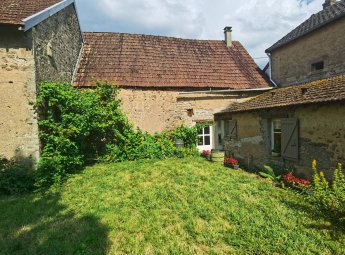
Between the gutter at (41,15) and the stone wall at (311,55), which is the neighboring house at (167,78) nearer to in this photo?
the stone wall at (311,55)

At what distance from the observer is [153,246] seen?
374cm

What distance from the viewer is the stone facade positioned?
19.6ft

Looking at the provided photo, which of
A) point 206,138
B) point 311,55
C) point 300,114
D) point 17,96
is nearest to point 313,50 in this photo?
point 311,55

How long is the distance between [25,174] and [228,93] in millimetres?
9365

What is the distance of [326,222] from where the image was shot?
4.40m

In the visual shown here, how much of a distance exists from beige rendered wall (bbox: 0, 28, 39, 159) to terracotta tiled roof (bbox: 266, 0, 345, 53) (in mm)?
11008

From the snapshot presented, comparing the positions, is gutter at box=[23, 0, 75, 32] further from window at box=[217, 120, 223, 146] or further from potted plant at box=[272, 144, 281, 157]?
potted plant at box=[272, 144, 281, 157]

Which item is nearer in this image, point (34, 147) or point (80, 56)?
point (34, 147)

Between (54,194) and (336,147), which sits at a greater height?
(336,147)

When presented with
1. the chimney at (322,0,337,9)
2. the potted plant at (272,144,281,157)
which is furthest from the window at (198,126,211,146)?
the chimney at (322,0,337,9)

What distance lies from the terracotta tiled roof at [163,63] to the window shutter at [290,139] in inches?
193

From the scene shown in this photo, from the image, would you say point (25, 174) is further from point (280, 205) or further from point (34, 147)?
point (280, 205)

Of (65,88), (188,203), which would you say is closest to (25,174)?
(65,88)

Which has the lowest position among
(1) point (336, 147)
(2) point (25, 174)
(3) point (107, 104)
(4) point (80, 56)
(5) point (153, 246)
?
(5) point (153, 246)
